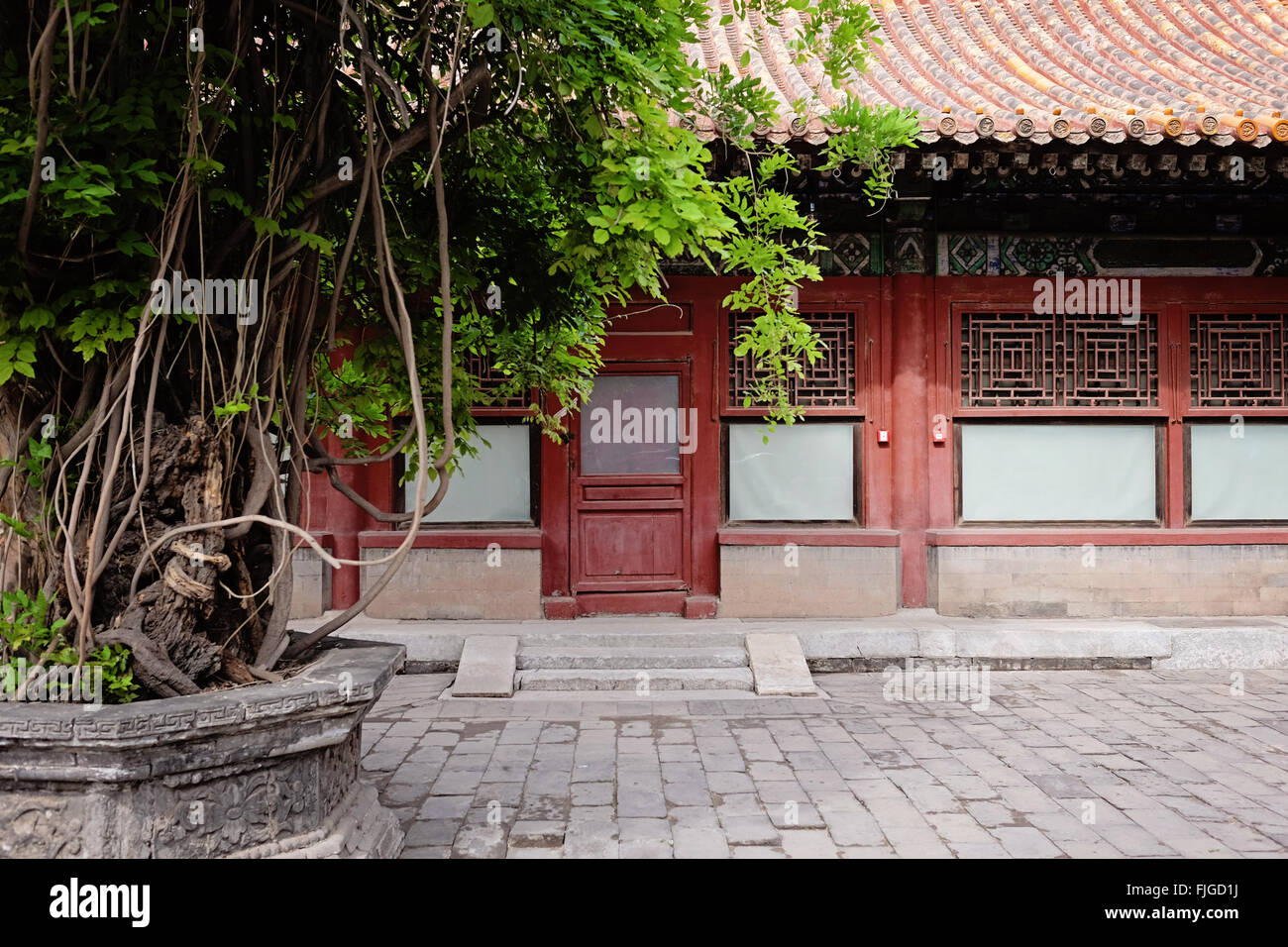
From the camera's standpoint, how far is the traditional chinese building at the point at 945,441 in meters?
7.37

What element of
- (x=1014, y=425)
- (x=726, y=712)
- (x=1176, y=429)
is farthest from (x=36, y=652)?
(x=1176, y=429)

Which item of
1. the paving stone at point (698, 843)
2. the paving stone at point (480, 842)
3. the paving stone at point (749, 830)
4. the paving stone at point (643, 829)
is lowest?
the paving stone at point (749, 830)

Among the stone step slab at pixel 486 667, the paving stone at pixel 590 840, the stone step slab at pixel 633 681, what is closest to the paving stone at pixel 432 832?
the paving stone at pixel 590 840

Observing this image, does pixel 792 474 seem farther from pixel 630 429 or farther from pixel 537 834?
pixel 537 834

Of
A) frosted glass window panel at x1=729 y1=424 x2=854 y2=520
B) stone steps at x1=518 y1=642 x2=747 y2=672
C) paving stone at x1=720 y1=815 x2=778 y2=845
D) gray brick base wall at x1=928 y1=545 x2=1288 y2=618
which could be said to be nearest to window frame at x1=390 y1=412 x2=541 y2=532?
stone steps at x1=518 y1=642 x2=747 y2=672

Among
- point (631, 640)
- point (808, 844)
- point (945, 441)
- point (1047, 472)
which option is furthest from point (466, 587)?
point (1047, 472)

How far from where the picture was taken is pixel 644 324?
24.7 feet

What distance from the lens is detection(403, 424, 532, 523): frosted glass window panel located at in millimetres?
7473

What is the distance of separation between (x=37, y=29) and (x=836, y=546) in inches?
240

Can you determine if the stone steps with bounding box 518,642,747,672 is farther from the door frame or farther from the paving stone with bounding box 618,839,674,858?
the paving stone with bounding box 618,839,674,858

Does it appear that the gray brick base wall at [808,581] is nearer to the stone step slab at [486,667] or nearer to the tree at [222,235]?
the stone step slab at [486,667]

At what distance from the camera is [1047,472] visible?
764cm

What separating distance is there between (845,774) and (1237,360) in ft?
18.9

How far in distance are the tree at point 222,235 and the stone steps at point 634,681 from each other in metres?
3.22
